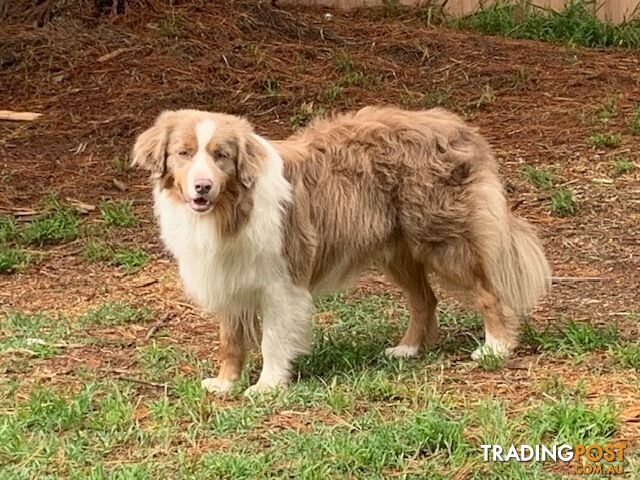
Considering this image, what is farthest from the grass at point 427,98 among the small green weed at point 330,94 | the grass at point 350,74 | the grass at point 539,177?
the grass at point 539,177

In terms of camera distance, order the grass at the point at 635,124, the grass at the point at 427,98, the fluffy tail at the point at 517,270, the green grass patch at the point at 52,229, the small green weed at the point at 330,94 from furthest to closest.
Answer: the small green weed at the point at 330,94
the grass at the point at 427,98
the grass at the point at 635,124
the green grass patch at the point at 52,229
the fluffy tail at the point at 517,270

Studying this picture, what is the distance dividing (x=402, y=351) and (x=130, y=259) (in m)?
2.56

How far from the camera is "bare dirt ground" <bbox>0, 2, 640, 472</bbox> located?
7.43m

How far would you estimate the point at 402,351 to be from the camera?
243 inches

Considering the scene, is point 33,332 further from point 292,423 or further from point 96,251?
point 292,423

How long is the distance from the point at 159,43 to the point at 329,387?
6.95 metres

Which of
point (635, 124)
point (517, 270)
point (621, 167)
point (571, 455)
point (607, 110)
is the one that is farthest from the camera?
point (607, 110)

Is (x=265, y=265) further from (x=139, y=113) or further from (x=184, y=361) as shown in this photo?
(x=139, y=113)

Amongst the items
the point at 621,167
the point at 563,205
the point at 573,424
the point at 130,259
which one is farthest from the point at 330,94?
the point at 573,424

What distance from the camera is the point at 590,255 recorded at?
25.0ft

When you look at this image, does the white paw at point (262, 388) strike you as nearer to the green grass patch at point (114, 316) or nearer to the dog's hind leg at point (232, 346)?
the dog's hind leg at point (232, 346)

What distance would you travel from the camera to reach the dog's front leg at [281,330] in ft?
18.6

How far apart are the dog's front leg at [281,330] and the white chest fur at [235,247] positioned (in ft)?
0.23

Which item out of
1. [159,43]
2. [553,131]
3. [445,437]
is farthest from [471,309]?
[159,43]
